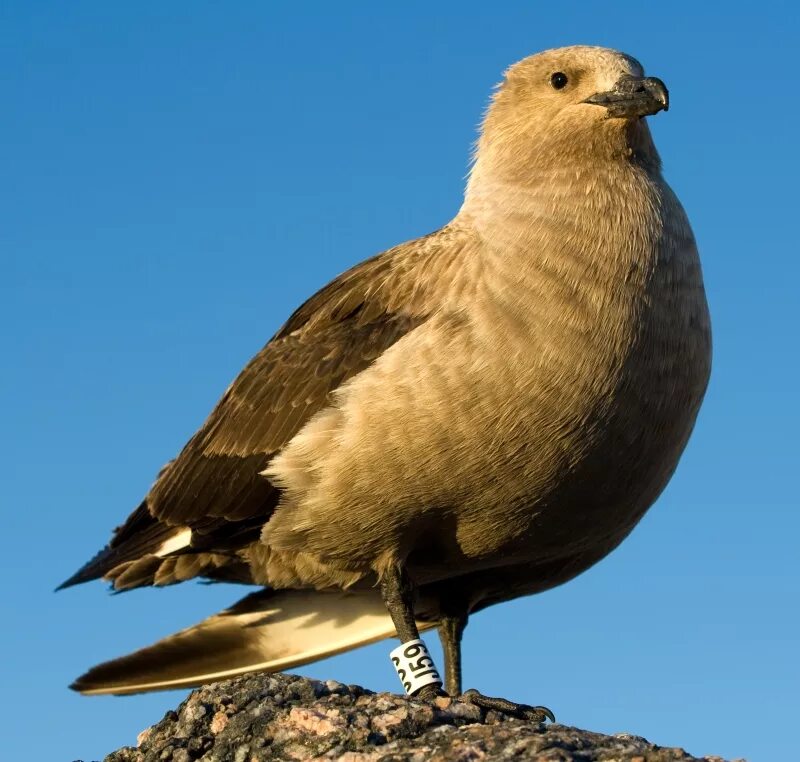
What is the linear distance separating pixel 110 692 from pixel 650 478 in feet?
11.1

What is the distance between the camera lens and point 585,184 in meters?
7.01

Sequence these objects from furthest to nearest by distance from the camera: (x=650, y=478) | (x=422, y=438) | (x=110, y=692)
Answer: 1. (x=110, y=692)
2. (x=650, y=478)
3. (x=422, y=438)

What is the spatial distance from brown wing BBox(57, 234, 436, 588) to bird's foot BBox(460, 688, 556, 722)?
5.40 feet

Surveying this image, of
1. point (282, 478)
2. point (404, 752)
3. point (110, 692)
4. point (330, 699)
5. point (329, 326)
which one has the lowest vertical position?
point (404, 752)

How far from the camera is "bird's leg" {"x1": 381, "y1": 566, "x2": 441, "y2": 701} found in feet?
22.0

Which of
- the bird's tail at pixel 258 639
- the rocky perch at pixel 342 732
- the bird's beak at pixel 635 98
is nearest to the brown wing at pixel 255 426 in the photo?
the bird's tail at pixel 258 639

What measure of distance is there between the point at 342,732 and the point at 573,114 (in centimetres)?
362

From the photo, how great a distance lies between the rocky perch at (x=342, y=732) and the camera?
16.7 feet

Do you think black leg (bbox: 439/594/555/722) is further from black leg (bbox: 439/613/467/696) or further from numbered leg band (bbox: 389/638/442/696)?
numbered leg band (bbox: 389/638/442/696)

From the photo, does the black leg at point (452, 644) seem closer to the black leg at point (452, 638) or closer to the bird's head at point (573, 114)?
the black leg at point (452, 638)

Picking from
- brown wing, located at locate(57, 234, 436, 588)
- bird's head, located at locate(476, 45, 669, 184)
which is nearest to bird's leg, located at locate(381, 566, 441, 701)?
brown wing, located at locate(57, 234, 436, 588)

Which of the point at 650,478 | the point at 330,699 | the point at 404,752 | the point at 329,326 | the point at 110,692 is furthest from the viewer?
the point at 110,692

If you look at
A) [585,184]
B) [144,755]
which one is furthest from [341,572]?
[585,184]

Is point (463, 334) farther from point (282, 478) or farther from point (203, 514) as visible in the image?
point (203, 514)
